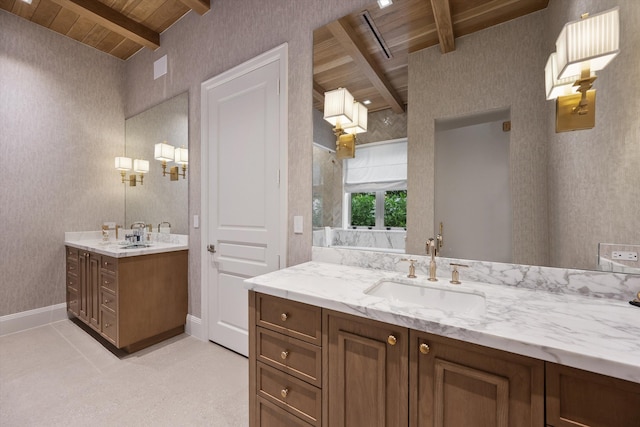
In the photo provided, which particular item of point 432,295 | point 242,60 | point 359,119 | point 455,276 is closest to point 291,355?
point 432,295

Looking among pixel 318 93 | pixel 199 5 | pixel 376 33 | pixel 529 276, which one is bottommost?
pixel 529 276

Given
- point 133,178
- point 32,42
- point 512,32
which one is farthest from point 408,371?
point 32,42

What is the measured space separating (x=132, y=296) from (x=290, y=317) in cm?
192

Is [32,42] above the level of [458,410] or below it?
above

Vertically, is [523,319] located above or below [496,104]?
below

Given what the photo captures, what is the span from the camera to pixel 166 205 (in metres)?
2.99

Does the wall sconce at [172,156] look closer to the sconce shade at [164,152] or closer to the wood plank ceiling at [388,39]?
the sconce shade at [164,152]

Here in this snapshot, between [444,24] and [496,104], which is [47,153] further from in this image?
[496,104]

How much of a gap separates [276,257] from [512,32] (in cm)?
190

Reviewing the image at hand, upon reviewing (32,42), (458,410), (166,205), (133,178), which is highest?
(32,42)

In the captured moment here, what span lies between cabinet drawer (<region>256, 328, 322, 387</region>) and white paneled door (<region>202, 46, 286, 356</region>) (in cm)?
82

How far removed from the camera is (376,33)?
168 centimetres

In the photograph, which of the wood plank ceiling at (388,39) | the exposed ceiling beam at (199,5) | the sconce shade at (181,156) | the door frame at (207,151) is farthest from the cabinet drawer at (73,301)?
the wood plank ceiling at (388,39)

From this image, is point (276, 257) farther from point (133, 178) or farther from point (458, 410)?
point (133, 178)
